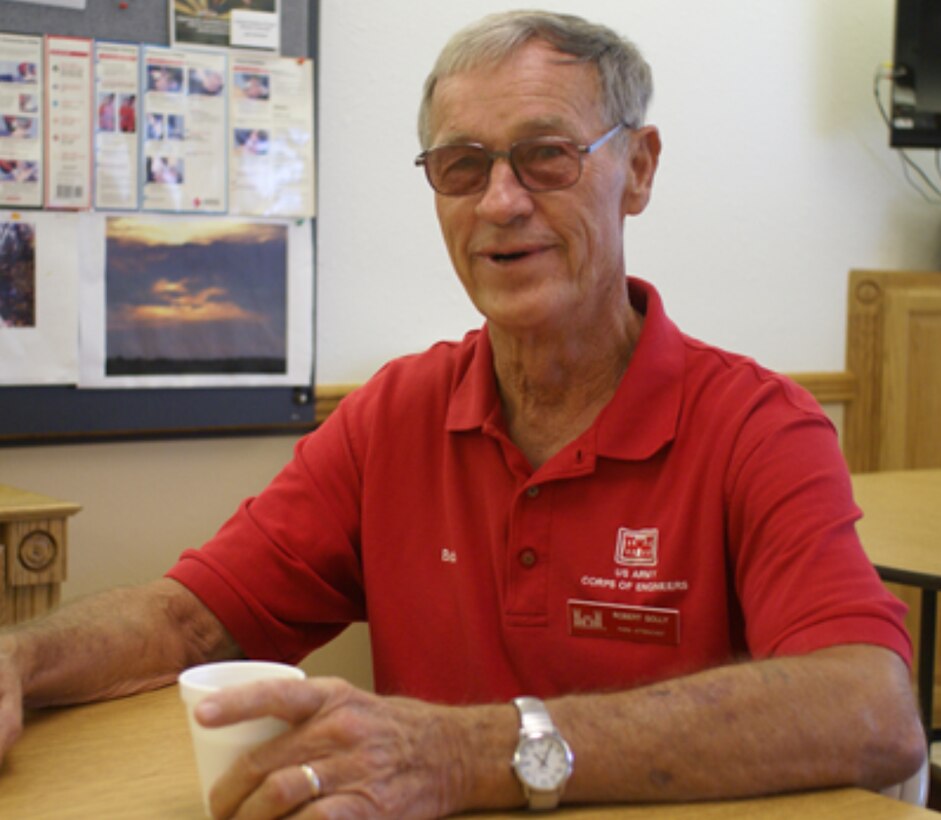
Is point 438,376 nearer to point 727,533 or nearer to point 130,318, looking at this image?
point 727,533

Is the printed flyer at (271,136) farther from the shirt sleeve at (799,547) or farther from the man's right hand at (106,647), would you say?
the shirt sleeve at (799,547)

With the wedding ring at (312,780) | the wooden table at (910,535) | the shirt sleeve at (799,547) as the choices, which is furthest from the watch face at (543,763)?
the wooden table at (910,535)

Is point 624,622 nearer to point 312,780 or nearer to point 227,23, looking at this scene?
point 312,780

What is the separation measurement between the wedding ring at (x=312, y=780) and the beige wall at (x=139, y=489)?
66.7 inches

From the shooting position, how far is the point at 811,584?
1200mm

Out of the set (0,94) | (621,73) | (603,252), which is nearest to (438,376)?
(603,252)

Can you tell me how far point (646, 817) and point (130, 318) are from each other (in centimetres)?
184

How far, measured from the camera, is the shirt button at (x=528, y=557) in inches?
55.8

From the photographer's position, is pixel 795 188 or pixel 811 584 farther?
pixel 795 188

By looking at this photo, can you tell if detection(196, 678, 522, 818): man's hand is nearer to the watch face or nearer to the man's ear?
the watch face

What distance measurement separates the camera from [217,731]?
3.06 feet

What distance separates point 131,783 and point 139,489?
1610mm

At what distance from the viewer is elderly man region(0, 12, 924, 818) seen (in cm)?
103

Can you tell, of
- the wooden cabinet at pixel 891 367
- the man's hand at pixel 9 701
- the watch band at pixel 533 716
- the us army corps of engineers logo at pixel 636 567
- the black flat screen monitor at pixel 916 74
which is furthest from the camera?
the wooden cabinet at pixel 891 367
